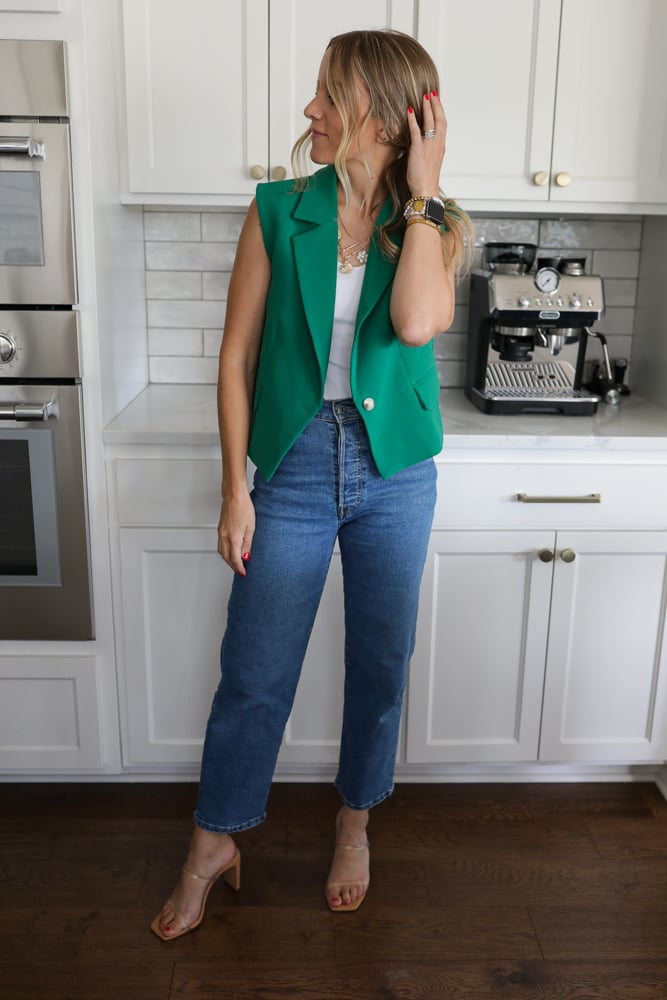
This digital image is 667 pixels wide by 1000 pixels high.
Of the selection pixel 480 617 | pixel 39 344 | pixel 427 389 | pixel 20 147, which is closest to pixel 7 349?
pixel 39 344

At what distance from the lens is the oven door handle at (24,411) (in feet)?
6.10

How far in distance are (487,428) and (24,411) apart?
39.5 inches

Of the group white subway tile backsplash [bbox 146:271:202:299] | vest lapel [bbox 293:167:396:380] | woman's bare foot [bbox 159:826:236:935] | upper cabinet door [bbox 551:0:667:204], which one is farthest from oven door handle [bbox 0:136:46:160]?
woman's bare foot [bbox 159:826:236:935]

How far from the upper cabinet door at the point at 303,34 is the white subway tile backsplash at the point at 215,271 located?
0.41 metres

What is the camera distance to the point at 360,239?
1.51 meters

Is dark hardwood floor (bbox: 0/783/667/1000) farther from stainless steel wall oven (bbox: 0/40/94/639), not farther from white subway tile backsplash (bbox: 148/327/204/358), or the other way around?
white subway tile backsplash (bbox: 148/327/204/358)

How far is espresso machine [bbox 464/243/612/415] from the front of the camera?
6.98ft

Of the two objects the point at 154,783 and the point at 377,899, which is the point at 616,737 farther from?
the point at 154,783

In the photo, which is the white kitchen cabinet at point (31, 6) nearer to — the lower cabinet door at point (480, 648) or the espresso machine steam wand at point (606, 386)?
the lower cabinet door at point (480, 648)

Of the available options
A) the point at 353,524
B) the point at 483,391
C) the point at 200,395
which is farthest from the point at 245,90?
the point at 353,524

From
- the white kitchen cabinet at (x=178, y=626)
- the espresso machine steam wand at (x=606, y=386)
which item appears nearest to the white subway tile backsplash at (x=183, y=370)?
the white kitchen cabinet at (x=178, y=626)

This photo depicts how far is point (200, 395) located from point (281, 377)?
2.82ft

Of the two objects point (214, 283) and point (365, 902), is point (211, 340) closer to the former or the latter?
Answer: point (214, 283)

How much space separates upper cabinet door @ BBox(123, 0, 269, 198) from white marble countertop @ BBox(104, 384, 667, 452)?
0.51 meters
